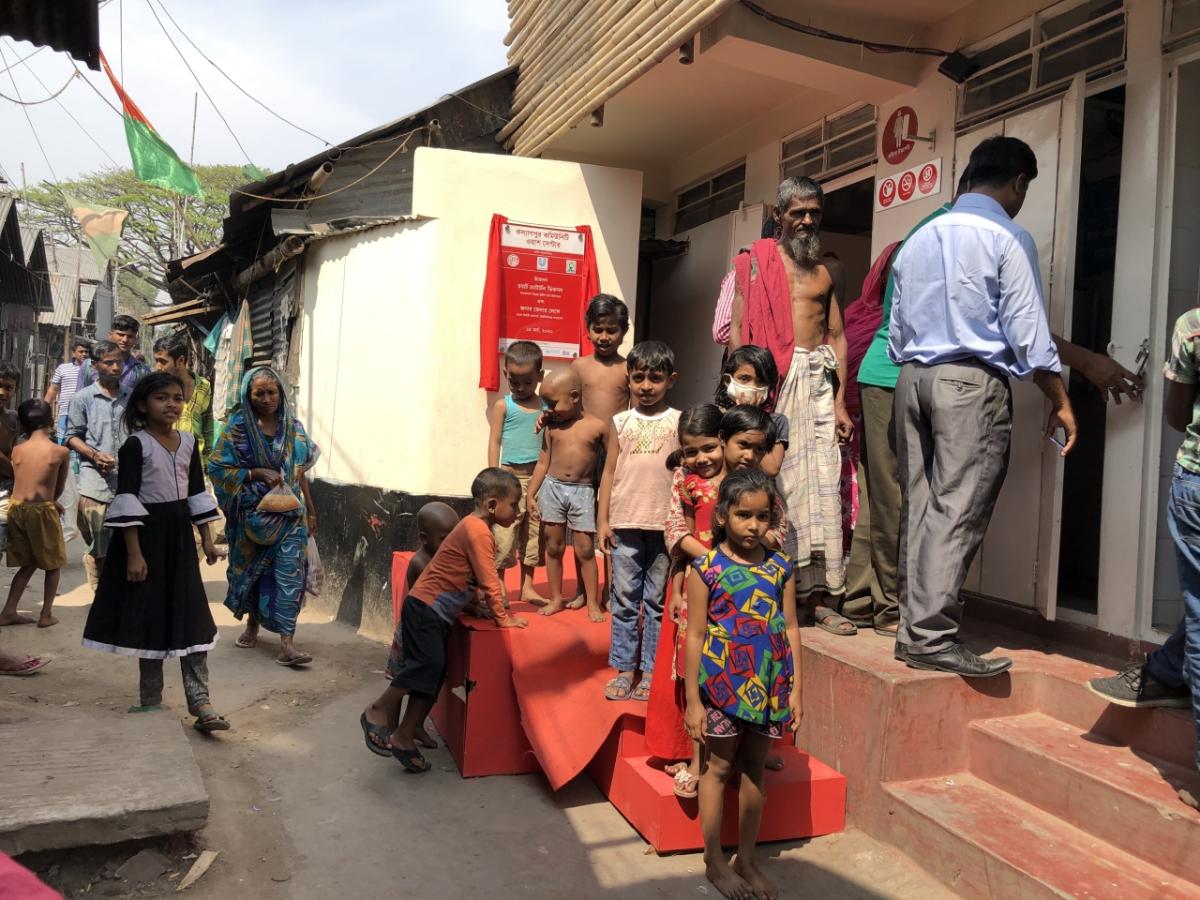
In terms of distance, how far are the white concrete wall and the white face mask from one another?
9.07ft

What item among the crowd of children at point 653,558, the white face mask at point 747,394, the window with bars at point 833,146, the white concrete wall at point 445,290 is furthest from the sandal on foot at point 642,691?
the window with bars at point 833,146

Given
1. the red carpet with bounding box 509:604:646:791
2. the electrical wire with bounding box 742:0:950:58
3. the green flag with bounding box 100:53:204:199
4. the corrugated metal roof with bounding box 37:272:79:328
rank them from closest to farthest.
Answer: the red carpet with bounding box 509:604:646:791
the electrical wire with bounding box 742:0:950:58
the green flag with bounding box 100:53:204:199
the corrugated metal roof with bounding box 37:272:79:328

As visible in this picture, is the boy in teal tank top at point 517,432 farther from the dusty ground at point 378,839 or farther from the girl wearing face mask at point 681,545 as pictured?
the girl wearing face mask at point 681,545

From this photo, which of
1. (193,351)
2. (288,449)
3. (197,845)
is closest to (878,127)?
(288,449)

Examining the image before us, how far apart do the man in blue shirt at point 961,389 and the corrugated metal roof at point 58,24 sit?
4.08 m

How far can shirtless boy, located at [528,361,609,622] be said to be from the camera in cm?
433

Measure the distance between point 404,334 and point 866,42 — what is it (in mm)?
3458

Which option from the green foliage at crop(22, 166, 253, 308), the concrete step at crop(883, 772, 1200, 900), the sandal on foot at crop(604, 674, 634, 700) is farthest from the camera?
the green foliage at crop(22, 166, 253, 308)

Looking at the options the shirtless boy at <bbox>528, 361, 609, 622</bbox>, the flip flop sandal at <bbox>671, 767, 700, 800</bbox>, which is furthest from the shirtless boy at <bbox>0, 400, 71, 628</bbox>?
the flip flop sandal at <bbox>671, 767, 700, 800</bbox>

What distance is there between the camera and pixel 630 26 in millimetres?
5207

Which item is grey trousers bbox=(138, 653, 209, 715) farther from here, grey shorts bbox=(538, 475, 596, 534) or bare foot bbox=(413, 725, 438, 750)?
grey shorts bbox=(538, 475, 596, 534)

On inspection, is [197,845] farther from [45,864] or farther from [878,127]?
[878,127]

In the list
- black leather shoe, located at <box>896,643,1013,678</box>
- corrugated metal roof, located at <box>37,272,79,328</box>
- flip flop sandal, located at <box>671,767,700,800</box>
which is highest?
corrugated metal roof, located at <box>37,272,79,328</box>

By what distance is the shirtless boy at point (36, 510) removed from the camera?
5.89 meters
